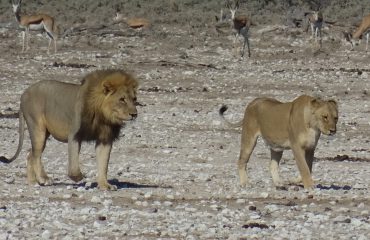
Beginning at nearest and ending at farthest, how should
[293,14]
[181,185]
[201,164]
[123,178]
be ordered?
[181,185], [123,178], [201,164], [293,14]

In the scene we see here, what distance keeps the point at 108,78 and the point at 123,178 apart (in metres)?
2.04

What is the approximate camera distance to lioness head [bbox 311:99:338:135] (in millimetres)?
11984

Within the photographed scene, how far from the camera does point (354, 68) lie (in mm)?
32469

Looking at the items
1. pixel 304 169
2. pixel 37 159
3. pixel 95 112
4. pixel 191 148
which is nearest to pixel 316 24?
pixel 191 148

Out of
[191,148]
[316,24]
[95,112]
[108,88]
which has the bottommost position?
[316,24]

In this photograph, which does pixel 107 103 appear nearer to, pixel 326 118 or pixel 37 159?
pixel 37 159

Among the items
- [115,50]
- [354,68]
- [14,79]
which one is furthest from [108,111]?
[115,50]

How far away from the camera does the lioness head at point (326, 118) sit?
1198cm

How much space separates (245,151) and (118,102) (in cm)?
A: 191

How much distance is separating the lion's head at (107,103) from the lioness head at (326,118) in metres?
1.92

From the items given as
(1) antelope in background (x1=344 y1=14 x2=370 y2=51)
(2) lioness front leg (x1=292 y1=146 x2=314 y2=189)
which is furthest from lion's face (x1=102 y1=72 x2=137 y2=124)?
(1) antelope in background (x1=344 y1=14 x2=370 y2=51)

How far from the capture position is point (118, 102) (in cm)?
1167

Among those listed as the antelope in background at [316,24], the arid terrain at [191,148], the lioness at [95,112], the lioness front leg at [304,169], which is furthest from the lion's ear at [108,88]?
the antelope in background at [316,24]

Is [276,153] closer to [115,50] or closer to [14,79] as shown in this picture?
[14,79]
